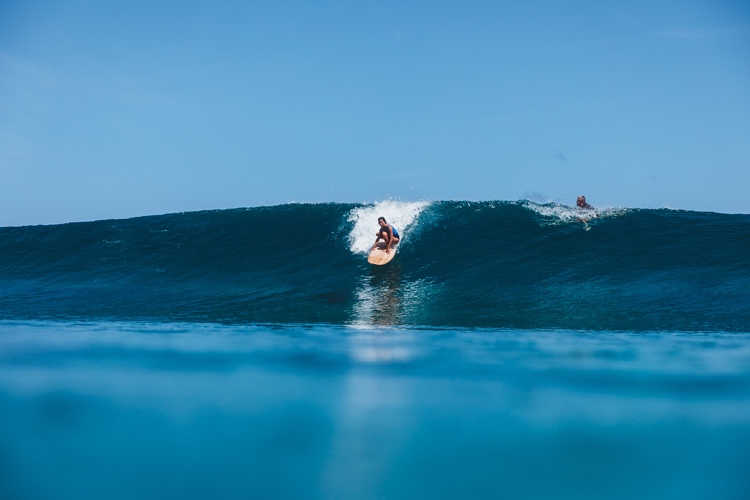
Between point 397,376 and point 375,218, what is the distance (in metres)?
11.8

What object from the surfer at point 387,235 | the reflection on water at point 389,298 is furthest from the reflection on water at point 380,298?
the surfer at point 387,235

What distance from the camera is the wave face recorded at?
967cm

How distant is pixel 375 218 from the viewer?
17062 millimetres

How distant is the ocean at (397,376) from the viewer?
351 centimetres

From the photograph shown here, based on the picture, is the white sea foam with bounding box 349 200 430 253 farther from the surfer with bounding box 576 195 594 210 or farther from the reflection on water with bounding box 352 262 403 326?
the surfer with bounding box 576 195 594 210

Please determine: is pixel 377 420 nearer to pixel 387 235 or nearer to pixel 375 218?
pixel 387 235

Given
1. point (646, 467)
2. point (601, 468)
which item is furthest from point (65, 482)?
point (646, 467)

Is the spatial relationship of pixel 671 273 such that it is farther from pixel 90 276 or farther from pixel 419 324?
pixel 90 276

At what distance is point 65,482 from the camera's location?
3.42 m

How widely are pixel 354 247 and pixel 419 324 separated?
6.79 m

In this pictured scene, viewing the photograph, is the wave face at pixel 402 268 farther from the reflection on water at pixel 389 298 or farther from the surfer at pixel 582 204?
the surfer at pixel 582 204

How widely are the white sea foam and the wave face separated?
0.19ft

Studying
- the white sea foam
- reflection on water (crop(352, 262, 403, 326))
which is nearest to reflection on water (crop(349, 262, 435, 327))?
reflection on water (crop(352, 262, 403, 326))

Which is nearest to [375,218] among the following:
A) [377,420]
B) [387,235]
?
[387,235]
